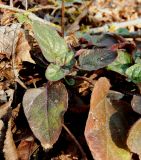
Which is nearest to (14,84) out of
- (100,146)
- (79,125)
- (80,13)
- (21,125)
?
(21,125)

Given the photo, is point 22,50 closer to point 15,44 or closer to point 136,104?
point 15,44

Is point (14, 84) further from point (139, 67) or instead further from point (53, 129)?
point (139, 67)

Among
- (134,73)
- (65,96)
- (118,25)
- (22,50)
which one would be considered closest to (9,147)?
(65,96)

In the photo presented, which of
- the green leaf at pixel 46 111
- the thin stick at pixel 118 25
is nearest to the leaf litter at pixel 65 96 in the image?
the green leaf at pixel 46 111

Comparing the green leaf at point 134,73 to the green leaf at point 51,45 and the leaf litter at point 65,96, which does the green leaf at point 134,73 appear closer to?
the leaf litter at point 65,96

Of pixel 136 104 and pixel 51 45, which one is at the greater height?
pixel 51 45

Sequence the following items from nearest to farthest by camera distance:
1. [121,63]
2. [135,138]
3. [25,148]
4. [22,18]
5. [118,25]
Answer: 1. [135,138]
2. [25,148]
3. [121,63]
4. [22,18]
5. [118,25]
